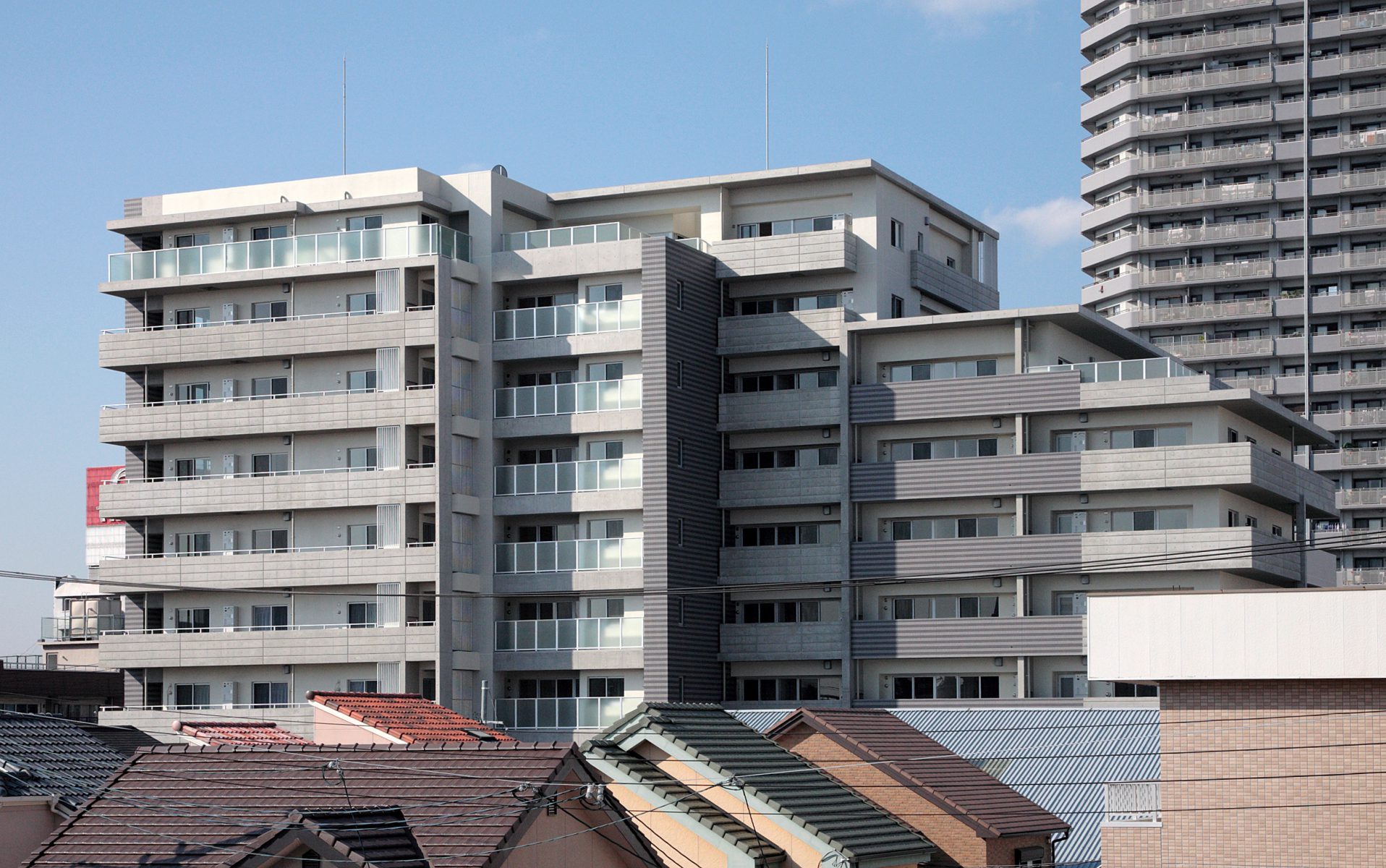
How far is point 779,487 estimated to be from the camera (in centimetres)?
7200

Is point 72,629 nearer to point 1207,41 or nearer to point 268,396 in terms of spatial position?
point 268,396

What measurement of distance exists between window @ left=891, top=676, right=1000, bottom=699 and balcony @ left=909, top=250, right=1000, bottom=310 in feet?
52.9

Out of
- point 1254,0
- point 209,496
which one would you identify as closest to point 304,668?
point 209,496

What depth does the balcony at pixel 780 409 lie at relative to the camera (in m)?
71.4

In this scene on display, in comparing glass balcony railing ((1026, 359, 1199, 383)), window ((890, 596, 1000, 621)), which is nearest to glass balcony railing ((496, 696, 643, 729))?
window ((890, 596, 1000, 621))

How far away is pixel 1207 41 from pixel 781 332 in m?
53.1

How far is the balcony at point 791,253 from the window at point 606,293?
412cm

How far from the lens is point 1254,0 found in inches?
4429

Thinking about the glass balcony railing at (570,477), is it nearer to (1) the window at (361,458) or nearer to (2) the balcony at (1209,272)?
(1) the window at (361,458)

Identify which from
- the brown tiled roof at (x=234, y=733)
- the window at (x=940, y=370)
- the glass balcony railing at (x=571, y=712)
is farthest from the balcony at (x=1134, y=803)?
the window at (x=940, y=370)

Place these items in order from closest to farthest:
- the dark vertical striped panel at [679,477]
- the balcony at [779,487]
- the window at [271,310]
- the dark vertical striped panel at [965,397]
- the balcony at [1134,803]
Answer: the balcony at [1134,803], the dark vertical striped panel at [965,397], the dark vertical striped panel at [679,477], the balcony at [779,487], the window at [271,310]

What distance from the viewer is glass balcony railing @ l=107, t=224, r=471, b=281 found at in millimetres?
71250

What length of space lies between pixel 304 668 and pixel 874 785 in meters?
40.1

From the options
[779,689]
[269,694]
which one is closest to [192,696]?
[269,694]
